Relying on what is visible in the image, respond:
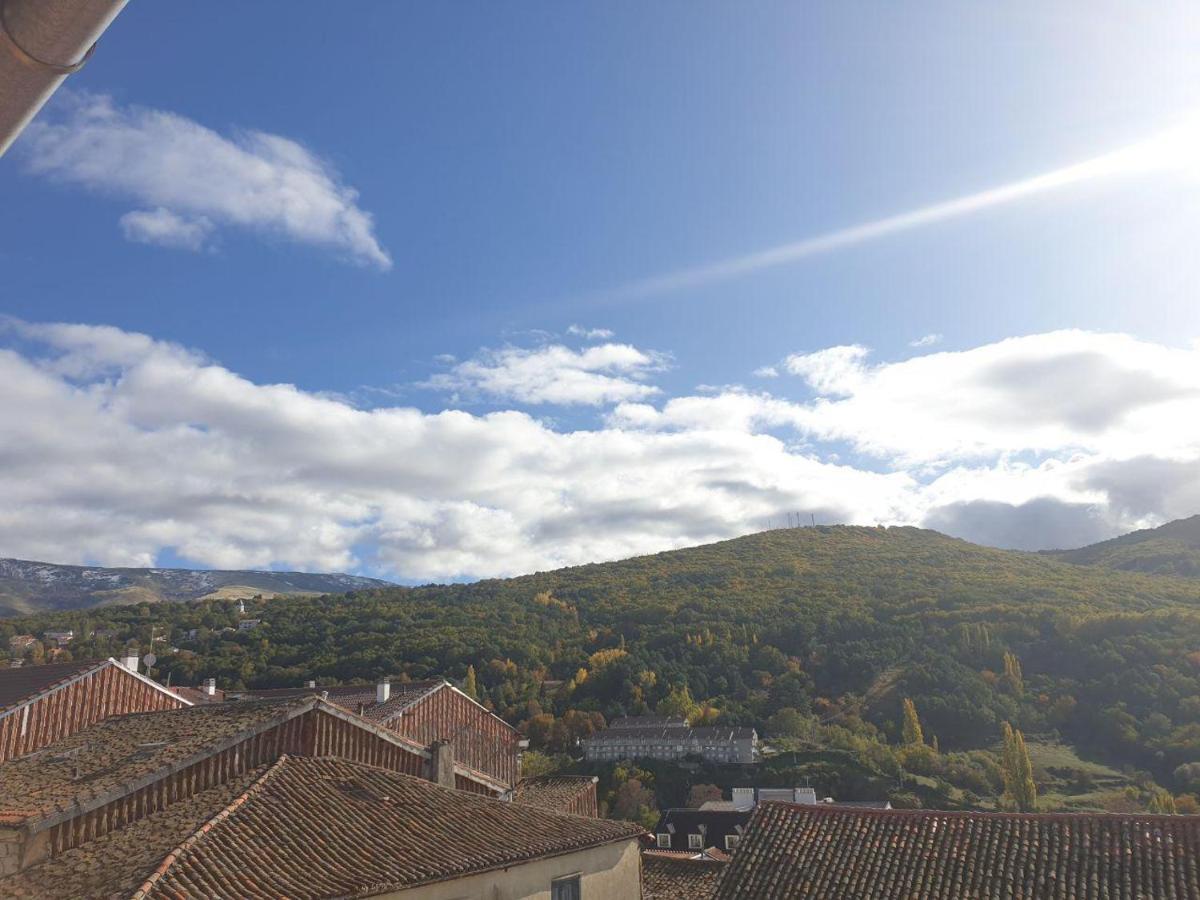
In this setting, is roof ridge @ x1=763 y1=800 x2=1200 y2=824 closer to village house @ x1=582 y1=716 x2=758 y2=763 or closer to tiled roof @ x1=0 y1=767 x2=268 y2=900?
tiled roof @ x1=0 y1=767 x2=268 y2=900

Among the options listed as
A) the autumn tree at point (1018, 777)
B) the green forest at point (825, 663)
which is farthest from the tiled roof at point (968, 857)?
the autumn tree at point (1018, 777)

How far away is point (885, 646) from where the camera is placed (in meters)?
109

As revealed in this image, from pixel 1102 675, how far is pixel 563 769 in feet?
199

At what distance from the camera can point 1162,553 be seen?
172 metres

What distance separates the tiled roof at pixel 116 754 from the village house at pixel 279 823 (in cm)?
5

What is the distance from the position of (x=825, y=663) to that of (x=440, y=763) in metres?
99.6

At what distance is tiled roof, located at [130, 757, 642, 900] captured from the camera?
1146 cm

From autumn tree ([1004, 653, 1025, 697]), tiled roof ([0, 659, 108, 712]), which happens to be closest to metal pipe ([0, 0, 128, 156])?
tiled roof ([0, 659, 108, 712])

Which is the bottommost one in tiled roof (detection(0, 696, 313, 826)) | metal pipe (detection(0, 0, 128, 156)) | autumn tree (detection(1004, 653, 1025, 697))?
autumn tree (detection(1004, 653, 1025, 697))

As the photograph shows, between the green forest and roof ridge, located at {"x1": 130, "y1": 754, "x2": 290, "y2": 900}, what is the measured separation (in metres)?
55.7

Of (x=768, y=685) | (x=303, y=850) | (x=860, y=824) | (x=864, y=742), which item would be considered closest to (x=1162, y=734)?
(x=864, y=742)

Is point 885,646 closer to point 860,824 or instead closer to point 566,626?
point 566,626

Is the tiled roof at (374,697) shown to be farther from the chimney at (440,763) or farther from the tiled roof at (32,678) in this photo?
the tiled roof at (32,678)

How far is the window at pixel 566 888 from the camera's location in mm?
15570
